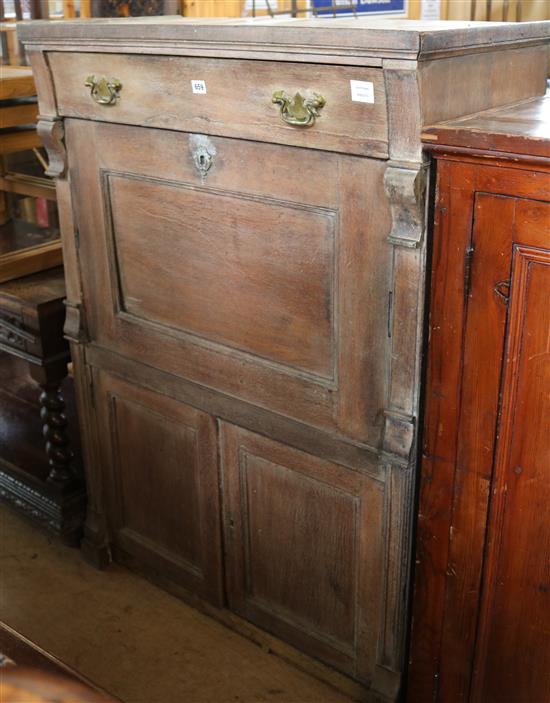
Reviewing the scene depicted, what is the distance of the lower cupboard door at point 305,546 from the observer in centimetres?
200

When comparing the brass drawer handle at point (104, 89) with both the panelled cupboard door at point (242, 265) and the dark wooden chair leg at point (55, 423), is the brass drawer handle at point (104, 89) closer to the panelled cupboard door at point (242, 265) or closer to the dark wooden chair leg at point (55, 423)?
the panelled cupboard door at point (242, 265)

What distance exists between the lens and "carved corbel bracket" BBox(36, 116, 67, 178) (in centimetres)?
221

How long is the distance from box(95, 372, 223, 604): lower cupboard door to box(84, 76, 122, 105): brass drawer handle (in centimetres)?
78

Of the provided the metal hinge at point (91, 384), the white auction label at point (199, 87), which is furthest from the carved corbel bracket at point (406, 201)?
the metal hinge at point (91, 384)

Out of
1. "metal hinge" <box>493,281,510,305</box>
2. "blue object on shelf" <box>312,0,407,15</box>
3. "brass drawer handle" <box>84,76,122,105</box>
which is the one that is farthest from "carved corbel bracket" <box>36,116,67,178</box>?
"blue object on shelf" <box>312,0,407,15</box>

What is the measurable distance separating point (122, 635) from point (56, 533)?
1.64 ft

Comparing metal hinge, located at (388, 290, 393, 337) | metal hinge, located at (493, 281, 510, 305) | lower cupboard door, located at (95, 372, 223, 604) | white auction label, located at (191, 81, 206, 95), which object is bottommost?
lower cupboard door, located at (95, 372, 223, 604)

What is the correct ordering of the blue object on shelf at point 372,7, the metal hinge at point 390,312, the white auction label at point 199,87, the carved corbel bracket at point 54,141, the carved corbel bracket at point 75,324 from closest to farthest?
the metal hinge at point 390,312, the white auction label at point 199,87, the carved corbel bracket at point 54,141, the carved corbel bracket at point 75,324, the blue object on shelf at point 372,7

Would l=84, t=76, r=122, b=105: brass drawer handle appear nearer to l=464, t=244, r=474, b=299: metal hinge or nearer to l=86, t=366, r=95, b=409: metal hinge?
l=86, t=366, r=95, b=409: metal hinge

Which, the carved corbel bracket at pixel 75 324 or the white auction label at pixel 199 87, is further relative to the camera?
the carved corbel bracket at pixel 75 324

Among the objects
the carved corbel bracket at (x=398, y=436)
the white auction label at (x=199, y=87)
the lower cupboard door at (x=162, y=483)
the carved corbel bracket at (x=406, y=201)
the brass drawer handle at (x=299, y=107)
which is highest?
the white auction label at (x=199, y=87)

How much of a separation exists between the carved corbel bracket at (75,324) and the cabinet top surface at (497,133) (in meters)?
1.23

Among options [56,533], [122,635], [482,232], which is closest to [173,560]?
[122,635]

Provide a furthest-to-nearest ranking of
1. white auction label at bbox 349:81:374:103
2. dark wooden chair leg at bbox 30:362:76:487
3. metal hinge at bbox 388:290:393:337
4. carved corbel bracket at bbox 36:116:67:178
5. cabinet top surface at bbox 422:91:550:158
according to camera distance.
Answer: dark wooden chair leg at bbox 30:362:76:487
carved corbel bracket at bbox 36:116:67:178
metal hinge at bbox 388:290:393:337
white auction label at bbox 349:81:374:103
cabinet top surface at bbox 422:91:550:158
